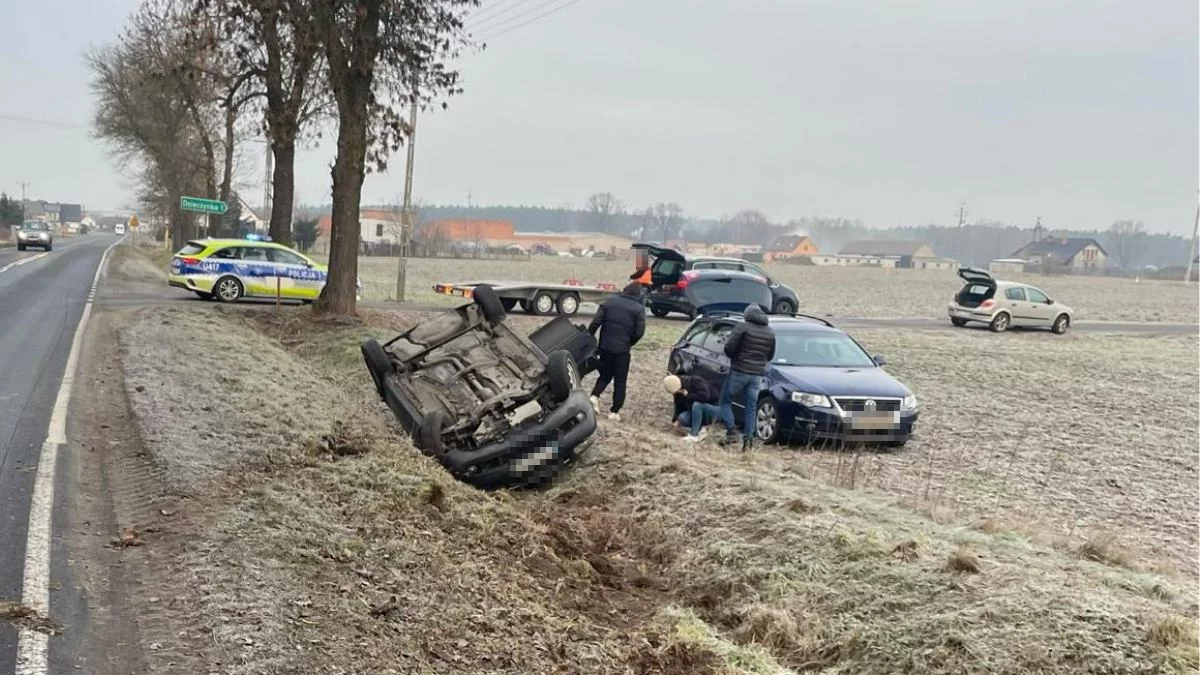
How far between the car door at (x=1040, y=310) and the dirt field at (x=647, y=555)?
61.5 ft

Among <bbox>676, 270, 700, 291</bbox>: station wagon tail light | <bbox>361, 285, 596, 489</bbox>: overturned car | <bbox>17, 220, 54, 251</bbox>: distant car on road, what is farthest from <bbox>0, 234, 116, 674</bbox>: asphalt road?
<bbox>17, 220, 54, 251</bbox>: distant car on road

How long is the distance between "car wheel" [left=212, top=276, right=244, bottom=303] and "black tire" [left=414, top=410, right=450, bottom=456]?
53.0 ft

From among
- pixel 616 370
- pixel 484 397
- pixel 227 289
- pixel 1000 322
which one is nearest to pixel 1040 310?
pixel 1000 322

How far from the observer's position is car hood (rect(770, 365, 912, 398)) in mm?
10266

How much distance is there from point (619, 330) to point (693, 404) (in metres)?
1.26

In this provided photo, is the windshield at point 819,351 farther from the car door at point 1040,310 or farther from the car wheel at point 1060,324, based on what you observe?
the car wheel at point 1060,324

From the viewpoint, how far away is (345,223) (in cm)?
1706

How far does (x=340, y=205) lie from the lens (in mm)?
16969

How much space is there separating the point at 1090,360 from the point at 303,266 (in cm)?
1900

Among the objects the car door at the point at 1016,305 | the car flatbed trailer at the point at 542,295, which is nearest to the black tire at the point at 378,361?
the car flatbed trailer at the point at 542,295

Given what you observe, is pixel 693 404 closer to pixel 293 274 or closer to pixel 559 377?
pixel 559 377

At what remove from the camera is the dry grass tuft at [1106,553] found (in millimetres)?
6121

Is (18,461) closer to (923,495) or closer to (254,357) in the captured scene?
(254,357)

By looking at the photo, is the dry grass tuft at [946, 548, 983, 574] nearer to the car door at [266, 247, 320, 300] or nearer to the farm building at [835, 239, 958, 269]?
the car door at [266, 247, 320, 300]
